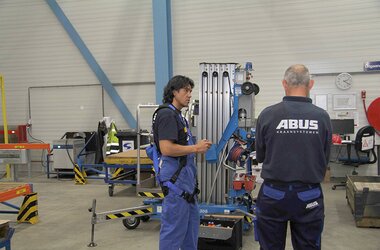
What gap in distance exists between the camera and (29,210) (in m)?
4.74

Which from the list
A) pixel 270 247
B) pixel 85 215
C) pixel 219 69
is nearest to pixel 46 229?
pixel 85 215

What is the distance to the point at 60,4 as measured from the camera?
878cm

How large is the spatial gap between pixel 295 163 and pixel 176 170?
843mm

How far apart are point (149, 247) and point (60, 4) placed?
703 cm

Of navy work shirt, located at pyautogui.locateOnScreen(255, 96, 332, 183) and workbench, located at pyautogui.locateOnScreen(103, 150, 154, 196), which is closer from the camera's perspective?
navy work shirt, located at pyautogui.locateOnScreen(255, 96, 332, 183)

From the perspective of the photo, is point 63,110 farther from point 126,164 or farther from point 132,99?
point 126,164

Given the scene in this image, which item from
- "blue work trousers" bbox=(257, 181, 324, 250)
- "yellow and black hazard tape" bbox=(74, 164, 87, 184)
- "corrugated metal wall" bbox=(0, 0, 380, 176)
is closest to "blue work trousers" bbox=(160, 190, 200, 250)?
"blue work trousers" bbox=(257, 181, 324, 250)

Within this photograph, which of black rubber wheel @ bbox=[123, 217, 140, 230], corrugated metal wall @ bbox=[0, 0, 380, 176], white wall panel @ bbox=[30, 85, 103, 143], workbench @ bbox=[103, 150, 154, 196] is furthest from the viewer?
white wall panel @ bbox=[30, 85, 103, 143]

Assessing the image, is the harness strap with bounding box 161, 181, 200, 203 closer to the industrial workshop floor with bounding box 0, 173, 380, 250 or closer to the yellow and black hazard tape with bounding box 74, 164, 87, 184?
the industrial workshop floor with bounding box 0, 173, 380, 250

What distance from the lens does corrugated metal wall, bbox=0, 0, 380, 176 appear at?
23.9ft

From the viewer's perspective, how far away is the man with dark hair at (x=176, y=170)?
245 centimetres

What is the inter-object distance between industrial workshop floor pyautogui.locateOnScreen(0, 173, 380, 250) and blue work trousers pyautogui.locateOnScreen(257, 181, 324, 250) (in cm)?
171

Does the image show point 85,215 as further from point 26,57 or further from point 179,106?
point 26,57

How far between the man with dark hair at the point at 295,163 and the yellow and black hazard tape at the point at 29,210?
11.7 ft
